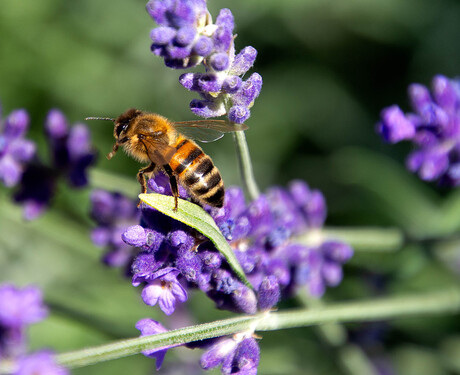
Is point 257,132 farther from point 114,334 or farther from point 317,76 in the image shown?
point 114,334

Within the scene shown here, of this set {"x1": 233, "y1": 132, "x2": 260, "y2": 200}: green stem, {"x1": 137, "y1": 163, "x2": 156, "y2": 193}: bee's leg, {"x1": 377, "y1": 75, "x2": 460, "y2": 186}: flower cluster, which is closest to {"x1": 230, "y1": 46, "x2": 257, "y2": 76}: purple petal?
{"x1": 233, "y1": 132, "x2": 260, "y2": 200}: green stem

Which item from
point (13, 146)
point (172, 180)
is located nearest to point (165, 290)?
point (172, 180)

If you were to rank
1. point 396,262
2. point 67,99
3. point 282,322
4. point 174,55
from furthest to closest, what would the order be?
point 67,99 < point 396,262 < point 282,322 < point 174,55

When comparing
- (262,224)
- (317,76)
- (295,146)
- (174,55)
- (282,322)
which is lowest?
(282,322)

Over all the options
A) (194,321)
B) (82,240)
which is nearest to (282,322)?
(194,321)

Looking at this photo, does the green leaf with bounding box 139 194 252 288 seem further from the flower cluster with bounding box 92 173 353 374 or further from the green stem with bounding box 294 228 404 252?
the green stem with bounding box 294 228 404 252

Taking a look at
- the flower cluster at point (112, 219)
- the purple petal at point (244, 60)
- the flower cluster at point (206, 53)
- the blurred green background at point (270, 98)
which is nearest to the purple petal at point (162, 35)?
the flower cluster at point (206, 53)

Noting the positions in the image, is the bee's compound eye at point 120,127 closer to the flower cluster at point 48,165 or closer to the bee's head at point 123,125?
the bee's head at point 123,125
